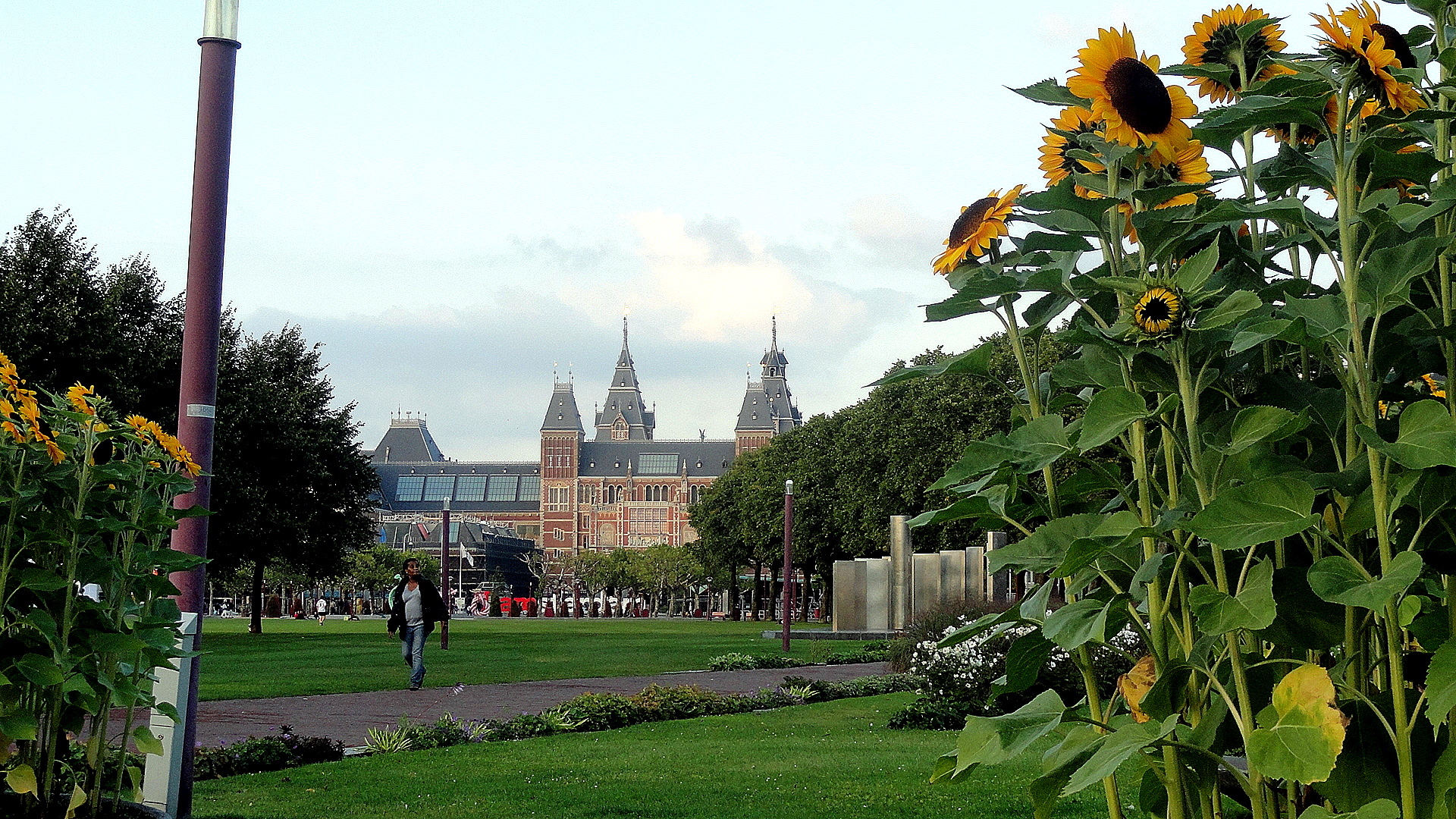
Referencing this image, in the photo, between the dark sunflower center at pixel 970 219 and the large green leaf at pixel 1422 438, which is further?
the dark sunflower center at pixel 970 219

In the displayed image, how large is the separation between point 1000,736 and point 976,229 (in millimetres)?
1104

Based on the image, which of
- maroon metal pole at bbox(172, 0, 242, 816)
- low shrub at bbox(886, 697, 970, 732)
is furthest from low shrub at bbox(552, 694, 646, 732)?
maroon metal pole at bbox(172, 0, 242, 816)

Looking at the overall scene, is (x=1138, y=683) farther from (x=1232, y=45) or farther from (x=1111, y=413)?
(x=1232, y=45)

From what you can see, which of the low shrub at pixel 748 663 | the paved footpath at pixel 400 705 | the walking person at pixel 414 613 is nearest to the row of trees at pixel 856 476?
the low shrub at pixel 748 663

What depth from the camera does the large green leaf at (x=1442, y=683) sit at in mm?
2021

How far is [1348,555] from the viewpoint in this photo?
2.15 meters

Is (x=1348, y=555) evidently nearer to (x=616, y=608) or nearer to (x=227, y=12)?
(x=227, y=12)

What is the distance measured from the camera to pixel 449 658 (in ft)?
90.2

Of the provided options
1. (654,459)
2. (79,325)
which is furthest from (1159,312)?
(654,459)

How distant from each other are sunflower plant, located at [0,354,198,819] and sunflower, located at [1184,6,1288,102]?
3.56 metres

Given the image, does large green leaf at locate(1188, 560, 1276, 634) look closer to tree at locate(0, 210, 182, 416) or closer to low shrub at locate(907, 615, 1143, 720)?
low shrub at locate(907, 615, 1143, 720)

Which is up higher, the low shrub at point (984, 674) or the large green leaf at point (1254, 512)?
the large green leaf at point (1254, 512)

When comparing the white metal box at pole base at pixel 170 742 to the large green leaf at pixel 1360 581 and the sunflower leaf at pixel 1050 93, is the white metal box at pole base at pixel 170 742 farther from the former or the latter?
the large green leaf at pixel 1360 581

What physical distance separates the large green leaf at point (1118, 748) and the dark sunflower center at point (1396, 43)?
140cm
